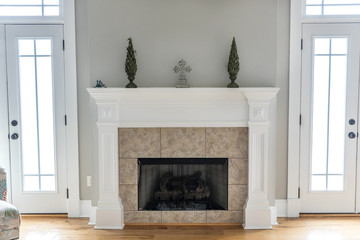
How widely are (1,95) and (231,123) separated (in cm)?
249

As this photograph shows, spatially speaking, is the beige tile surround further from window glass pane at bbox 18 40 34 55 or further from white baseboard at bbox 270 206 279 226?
window glass pane at bbox 18 40 34 55

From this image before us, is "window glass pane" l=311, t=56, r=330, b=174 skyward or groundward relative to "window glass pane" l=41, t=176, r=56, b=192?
skyward

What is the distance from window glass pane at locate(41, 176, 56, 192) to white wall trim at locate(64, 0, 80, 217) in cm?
19

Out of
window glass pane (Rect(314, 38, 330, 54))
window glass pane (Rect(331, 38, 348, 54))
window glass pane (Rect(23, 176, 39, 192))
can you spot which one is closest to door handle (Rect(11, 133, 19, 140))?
window glass pane (Rect(23, 176, 39, 192))

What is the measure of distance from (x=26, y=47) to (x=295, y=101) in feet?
9.73

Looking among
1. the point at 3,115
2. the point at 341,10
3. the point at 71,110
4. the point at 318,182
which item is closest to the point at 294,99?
the point at 318,182

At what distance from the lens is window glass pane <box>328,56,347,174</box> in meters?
3.73

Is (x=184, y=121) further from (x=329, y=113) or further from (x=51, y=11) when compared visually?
(x=51, y=11)

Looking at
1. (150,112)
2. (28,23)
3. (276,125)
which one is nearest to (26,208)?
(150,112)

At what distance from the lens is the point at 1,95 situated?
146 inches

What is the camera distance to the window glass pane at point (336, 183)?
380cm

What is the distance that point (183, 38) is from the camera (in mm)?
3559

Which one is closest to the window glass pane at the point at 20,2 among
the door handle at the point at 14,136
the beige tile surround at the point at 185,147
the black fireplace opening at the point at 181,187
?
the door handle at the point at 14,136

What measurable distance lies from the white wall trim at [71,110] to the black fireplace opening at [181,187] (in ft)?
2.45
